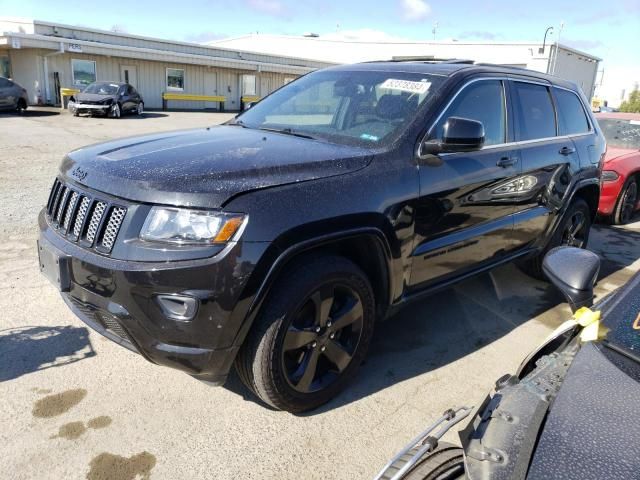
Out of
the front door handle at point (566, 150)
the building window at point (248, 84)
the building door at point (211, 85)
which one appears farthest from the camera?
the building window at point (248, 84)

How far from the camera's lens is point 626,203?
783 cm

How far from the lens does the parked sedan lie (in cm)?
1988

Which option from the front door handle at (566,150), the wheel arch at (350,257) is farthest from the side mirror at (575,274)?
the front door handle at (566,150)

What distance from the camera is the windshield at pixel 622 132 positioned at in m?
8.23

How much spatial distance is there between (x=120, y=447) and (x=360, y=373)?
1.44 m

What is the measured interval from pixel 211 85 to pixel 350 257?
30.7 m

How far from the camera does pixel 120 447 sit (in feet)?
8.55

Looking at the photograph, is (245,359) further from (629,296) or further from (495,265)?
(495,265)

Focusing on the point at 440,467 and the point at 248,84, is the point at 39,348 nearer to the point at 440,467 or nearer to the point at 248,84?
the point at 440,467

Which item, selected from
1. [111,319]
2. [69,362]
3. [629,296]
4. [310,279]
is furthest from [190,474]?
[629,296]

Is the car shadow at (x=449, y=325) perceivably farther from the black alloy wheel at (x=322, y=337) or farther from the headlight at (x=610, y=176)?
the headlight at (x=610, y=176)

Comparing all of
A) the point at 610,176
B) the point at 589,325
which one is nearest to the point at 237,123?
the point at 589,325

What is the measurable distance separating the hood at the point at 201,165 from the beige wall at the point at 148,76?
2505cm

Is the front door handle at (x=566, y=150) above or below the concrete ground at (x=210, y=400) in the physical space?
above
